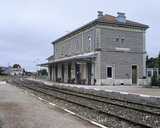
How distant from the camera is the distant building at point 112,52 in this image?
41.0m

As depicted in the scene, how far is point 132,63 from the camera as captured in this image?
43.0 meters

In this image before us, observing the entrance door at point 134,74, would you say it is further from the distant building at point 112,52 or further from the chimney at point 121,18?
the chimney at point 121,18

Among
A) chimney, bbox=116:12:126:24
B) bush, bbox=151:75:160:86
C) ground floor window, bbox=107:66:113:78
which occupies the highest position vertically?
chimney, bbox=116:12:126:24

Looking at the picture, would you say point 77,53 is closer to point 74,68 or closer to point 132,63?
point 74,68

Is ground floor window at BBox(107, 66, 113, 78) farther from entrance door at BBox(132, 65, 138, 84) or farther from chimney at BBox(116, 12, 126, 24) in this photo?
chimney at BBox(116, 12, 126, 24)

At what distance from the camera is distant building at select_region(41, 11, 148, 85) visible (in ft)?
135

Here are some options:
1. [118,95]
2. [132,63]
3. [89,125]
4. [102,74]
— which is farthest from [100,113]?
[132,63]

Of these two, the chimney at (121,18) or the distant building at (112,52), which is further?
the chimney at (121,18)

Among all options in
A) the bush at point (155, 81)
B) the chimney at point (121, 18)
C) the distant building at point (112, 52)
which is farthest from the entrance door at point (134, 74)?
the bush at point (155, 81)

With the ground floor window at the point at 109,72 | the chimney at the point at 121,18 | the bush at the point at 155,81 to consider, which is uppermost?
the chimney at the point at 121,18

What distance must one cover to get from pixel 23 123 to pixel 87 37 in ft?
114

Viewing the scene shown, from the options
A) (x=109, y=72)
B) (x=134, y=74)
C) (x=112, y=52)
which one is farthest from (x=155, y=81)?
(x=134, y=74)

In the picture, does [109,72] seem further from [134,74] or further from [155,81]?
[155,81]

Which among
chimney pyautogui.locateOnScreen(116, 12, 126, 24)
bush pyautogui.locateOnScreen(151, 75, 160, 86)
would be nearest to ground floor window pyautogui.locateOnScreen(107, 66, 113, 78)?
chimney pyautogui.locateOnScreen(116, 12, 126, 24)
